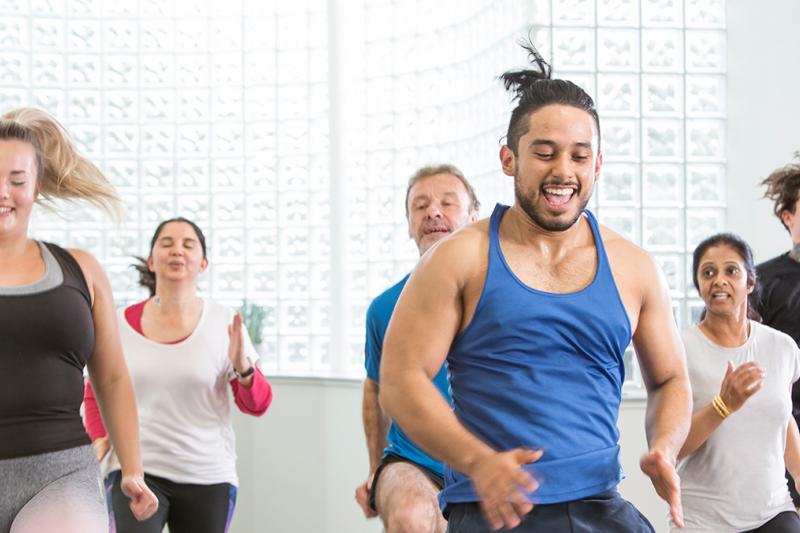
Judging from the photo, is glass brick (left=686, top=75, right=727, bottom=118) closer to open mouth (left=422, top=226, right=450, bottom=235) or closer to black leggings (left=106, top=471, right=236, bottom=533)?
open mouth (left=422, top=226, right=450, bottom=235)

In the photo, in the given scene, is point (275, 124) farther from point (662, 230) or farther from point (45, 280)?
point (45, 280)

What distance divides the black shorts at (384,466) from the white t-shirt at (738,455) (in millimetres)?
748

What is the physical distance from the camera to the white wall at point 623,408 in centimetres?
475

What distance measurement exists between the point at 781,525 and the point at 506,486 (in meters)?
1.72

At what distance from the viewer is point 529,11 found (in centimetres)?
514

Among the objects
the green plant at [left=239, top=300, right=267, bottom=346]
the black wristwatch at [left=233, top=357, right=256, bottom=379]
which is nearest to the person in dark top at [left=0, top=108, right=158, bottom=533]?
the black wristwatch at [left=233, top=357, right=256, bottom=379]

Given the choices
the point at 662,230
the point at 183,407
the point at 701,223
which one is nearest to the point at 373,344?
the point at 183,407

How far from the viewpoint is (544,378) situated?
194 centimetres

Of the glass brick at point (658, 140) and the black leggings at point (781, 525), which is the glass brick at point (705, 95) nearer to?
the glass brick at point (658, 140)

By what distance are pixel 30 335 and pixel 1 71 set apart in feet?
16.0

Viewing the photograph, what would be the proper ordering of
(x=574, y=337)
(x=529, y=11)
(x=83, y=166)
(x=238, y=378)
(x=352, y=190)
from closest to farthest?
(x=574, y=337) < (x=83, y=166) < (x=238, y=378) < (x=529, y=11) < (x=352, y=190)

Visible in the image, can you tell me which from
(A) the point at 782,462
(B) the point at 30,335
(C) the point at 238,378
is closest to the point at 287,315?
(C) the point at 238,378

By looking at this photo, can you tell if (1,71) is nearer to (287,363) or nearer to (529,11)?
(287,363)

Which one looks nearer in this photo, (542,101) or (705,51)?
(542,101)
